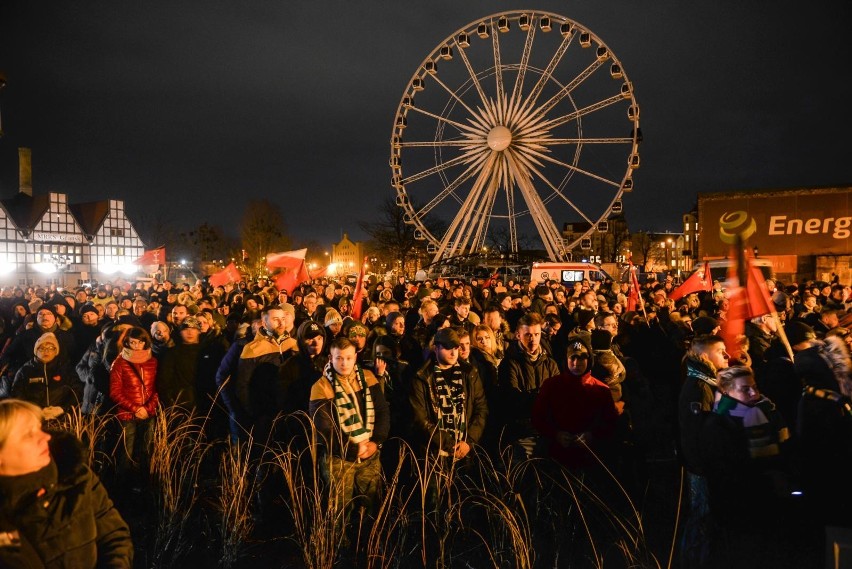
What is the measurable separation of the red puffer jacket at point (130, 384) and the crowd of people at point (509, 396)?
1cm

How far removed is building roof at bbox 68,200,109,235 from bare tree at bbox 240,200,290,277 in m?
14.4

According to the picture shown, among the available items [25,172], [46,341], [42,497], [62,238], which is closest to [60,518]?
[42,497]

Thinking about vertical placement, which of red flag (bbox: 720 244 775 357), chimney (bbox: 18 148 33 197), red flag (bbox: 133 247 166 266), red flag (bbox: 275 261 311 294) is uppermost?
chimney (bbox: 18 148 33 197)

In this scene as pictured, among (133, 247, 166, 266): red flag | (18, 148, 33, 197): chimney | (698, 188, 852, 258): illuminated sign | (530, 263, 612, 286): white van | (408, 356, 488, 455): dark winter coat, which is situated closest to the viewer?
(408, 356, 488, 455): dark winter coat

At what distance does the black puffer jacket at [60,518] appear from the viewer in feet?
7.50

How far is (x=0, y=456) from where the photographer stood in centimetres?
230

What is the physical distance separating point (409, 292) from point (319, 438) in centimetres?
1123

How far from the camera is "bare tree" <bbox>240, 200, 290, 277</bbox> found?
66.8 meters

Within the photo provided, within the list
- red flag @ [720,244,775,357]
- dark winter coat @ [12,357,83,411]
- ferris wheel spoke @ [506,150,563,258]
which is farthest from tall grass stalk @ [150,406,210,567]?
ferris wheel spoke @ [506,150,563,258]

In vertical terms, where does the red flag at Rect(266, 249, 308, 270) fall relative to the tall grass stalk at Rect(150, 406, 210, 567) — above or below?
above

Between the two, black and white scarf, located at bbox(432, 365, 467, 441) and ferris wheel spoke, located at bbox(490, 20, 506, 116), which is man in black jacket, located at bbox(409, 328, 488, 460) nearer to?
black and white scarf, located at bbox(432, 365, 467, 441)

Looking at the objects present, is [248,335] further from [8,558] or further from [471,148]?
[471,148]

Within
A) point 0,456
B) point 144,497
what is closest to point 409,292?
point 144,497

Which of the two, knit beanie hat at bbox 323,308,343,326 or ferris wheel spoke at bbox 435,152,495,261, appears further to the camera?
ferris wheel spoke at bbox 435,152,495,261
